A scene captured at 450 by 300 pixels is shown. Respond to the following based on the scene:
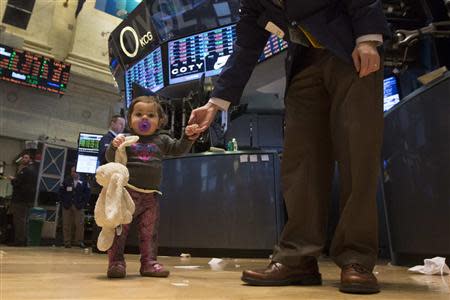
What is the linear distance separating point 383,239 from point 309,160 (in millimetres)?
3052

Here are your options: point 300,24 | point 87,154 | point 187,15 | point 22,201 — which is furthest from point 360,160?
point 87,154

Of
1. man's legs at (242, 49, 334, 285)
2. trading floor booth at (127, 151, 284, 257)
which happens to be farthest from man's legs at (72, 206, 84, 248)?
man's legs at (242, 49, 334, 285)

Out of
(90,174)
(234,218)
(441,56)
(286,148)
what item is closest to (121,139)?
(286,148)

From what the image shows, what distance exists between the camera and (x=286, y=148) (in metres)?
1.77

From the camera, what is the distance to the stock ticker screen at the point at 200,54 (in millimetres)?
6461

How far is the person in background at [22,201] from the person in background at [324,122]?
7134 millimetres

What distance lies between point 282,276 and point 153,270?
2.43 ft

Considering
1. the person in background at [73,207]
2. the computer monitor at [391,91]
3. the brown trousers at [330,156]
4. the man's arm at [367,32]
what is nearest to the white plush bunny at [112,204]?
the brown trousers at [330,156]

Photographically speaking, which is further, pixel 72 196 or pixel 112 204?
pixel 72 196

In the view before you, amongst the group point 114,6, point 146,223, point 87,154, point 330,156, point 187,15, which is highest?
point 114,6

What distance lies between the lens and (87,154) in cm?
945

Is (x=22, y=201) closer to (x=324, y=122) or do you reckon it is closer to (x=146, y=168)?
(x=146, y=168)

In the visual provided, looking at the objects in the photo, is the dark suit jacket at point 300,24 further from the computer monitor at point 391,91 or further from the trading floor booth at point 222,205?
the computer monitor at point 391,91

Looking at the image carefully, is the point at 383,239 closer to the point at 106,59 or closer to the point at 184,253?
the point at 184,253
